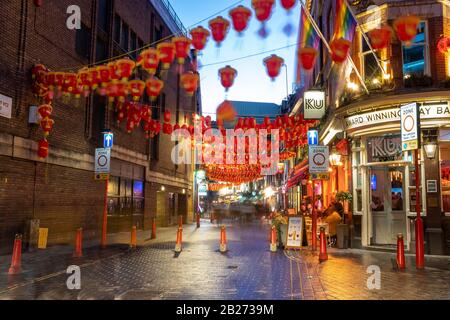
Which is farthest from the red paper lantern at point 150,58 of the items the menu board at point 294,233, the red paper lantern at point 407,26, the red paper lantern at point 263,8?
the menu board at point 294,233

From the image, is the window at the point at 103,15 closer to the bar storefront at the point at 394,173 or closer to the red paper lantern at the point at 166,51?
the red paper lantern at the point at 166,51

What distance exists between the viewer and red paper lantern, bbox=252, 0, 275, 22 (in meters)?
10.1

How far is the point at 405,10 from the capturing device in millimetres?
15203

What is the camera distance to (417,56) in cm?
1519

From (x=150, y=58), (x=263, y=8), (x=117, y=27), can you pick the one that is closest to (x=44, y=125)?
(x=150, y=58)

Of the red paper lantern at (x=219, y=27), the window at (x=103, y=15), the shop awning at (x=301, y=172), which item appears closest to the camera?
the red paper lantern at (x=219, y=27)

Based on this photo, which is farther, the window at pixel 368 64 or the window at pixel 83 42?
the window at pixel 83 42

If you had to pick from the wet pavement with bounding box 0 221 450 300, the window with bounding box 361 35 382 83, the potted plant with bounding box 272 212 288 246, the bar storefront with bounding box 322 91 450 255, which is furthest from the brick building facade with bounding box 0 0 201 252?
the bar storefront with bounding box 322 91 450 255

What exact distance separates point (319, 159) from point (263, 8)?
6423mm

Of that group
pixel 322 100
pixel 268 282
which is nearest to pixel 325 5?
pixel 322 100

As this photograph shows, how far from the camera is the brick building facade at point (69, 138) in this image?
1471cm

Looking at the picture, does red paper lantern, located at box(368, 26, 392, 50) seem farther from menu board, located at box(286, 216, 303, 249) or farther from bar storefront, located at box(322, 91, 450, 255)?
menu board, located at box(286, 216, 303, 249)

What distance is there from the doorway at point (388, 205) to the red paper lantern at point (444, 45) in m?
4.05
